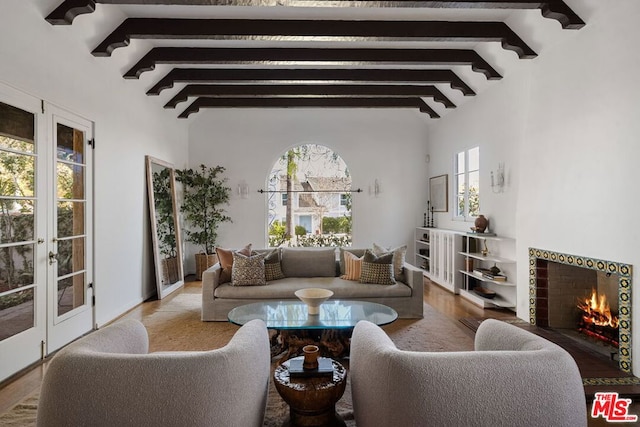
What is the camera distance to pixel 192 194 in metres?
7.00

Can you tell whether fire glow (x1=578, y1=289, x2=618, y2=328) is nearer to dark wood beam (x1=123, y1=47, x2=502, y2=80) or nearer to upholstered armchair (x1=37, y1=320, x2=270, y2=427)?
dark wood beam (x1=123, y1=47, x2=502, y2=80)

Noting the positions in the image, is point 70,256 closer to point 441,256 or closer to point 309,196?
point 309,196

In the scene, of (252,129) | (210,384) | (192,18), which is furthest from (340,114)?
(210,384)

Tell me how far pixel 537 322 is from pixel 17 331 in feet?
15.6

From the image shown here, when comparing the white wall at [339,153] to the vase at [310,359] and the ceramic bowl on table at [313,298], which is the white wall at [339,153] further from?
the vase at [310,359]

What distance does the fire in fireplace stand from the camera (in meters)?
3.25

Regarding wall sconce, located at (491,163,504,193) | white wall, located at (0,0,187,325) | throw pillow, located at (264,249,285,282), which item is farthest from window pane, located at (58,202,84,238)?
wall sconce, located at (491,163,504,193)

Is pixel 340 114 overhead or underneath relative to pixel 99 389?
overhead

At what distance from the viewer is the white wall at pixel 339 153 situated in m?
7.20

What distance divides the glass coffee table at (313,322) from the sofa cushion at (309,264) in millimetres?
1272

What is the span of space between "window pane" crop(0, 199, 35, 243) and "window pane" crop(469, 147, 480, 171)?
5.45 metres

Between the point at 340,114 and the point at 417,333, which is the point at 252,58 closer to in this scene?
the point at 340,114

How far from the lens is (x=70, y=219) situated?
3.54 metres

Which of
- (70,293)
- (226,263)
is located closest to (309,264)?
(226,263)
